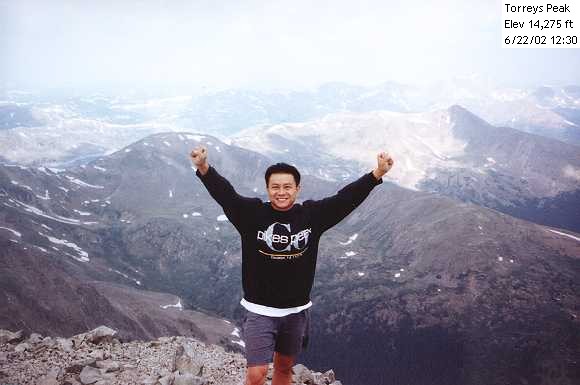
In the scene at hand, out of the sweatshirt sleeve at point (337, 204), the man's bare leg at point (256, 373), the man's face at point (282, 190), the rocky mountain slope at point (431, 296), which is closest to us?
the man's bare leg at point (256, 373)

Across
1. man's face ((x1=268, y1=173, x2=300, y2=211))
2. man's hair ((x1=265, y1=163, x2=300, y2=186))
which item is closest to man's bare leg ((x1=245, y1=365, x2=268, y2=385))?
man's face ((x1=268, y1=173, x2=300, y2=211))

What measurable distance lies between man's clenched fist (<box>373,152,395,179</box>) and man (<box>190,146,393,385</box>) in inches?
31.2

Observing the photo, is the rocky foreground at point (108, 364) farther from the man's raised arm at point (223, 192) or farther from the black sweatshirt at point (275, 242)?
the man's raised arm at point (223, 192)

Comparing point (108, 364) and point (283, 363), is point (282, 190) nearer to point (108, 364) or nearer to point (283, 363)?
point (283, 363)

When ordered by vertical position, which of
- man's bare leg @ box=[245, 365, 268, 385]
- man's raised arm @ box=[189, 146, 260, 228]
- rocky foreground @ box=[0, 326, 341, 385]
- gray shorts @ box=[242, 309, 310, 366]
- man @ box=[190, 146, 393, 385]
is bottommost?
rocky foreground @ box=[0, 326, 341, 385]

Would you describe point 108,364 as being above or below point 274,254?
below

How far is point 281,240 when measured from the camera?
6.57 m

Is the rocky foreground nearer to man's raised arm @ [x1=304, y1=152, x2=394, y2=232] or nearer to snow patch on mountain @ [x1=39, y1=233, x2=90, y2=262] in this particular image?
man's raised arm @ [x1=304, y1=152, x2=394, y2=232]

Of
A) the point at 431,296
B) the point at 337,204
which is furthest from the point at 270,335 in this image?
the point at 431,296

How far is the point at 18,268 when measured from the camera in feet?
332

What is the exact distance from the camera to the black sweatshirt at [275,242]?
6.58 m

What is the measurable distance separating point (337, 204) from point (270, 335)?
2.46 meters

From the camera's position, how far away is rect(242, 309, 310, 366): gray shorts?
6598 millimetres

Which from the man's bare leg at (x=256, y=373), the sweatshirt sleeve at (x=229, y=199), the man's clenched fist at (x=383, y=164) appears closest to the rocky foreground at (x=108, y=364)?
the man's bare leg at (x=256, y=373)
